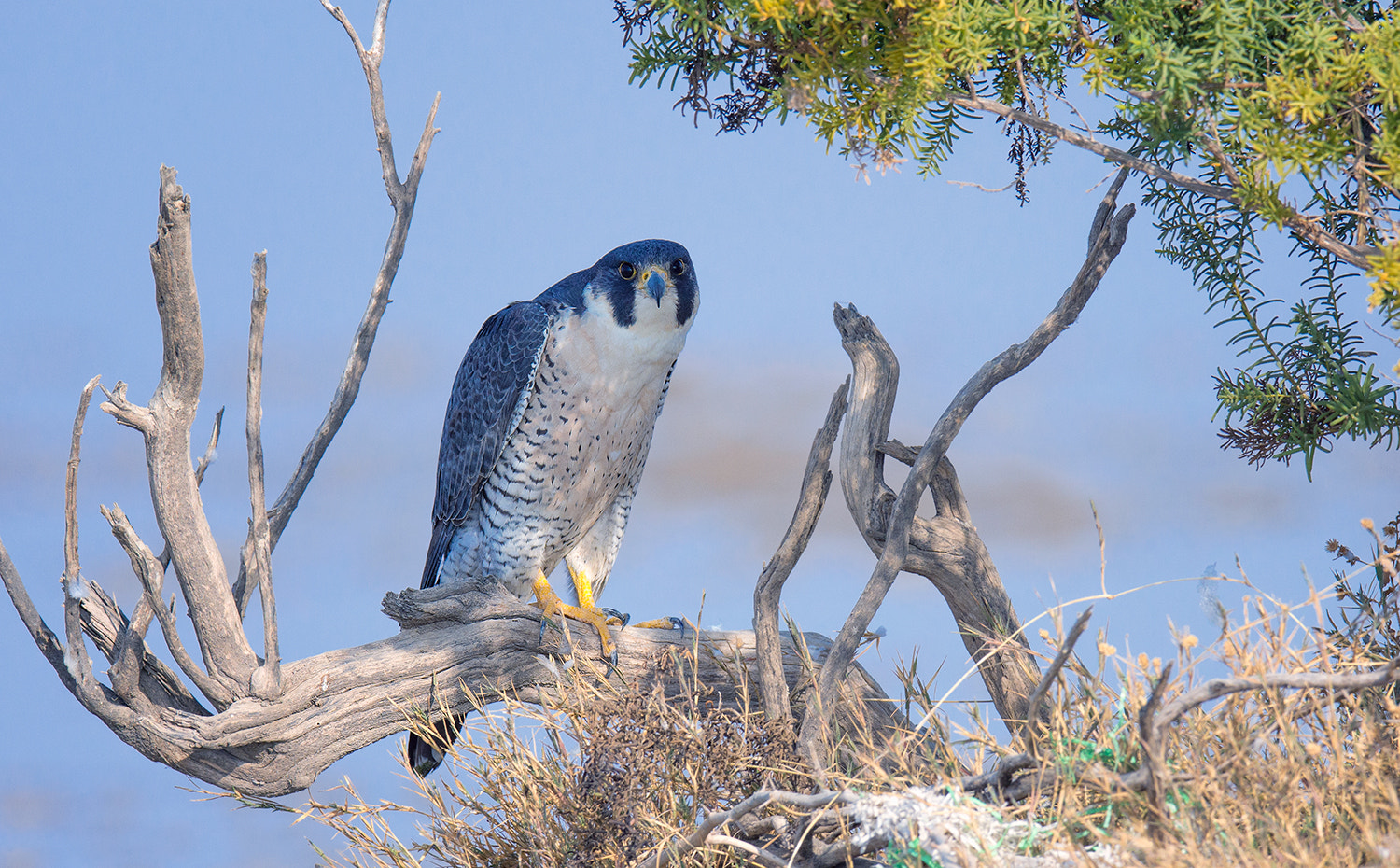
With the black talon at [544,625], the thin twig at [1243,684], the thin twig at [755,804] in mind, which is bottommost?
the thin twig at [755,804]

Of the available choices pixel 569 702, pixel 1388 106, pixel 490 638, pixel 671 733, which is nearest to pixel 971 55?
pixel 1388 106

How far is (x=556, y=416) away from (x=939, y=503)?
1.43 m

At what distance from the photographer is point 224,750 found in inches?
137

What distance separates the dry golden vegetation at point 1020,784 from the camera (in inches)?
80.4

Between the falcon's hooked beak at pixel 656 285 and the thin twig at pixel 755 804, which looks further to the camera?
the falcon's hooked beak at pixel 656 285

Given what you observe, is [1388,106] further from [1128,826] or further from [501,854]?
[501,854]

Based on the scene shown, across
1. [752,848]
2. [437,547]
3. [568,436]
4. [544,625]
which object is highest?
[568,436]

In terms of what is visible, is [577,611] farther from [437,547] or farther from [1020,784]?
[1020,784]

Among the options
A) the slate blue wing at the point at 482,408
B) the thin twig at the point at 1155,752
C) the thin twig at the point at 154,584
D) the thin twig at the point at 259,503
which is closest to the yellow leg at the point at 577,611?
the slate blue wing at the point at 482,408

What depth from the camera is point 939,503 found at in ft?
12.3

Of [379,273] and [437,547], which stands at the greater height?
[379,273]

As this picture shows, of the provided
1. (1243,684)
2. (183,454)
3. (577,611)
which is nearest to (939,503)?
(577,611)

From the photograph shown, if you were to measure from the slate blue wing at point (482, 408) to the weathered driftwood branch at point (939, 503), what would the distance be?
1.22 m

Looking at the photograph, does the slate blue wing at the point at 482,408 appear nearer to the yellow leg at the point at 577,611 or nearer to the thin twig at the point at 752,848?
the yellow leg at the point at 577,611
